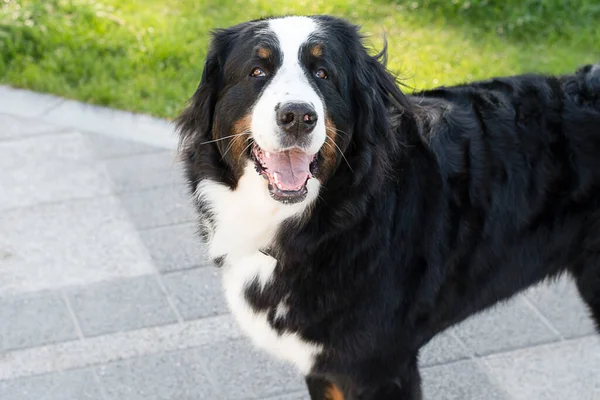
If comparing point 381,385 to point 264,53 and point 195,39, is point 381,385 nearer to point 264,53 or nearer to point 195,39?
point 264,53

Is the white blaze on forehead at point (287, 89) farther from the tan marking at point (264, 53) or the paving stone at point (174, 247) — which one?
the paving stone at point (174, 247)

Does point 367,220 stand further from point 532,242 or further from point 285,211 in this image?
point 532,242

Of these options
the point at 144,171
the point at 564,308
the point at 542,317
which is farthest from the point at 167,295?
the point at 564,308

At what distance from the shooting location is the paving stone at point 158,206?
176 inches

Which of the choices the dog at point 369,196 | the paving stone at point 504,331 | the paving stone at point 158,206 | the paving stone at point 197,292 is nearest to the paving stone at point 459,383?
the paving stone at point 504,331

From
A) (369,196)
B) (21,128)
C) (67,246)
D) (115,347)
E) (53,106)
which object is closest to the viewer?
(369,196)

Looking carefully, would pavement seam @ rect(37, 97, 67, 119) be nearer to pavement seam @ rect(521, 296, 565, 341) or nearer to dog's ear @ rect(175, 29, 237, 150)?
dog's ear @ rect(175, 29, 237, 150)

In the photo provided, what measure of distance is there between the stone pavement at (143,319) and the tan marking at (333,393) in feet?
1.28

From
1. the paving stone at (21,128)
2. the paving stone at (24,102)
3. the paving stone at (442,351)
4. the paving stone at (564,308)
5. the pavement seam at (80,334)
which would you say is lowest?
the paving stone at (24,102)

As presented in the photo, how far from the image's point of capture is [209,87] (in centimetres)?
283

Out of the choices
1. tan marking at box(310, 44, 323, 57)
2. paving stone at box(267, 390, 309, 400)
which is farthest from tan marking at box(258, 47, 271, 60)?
paving stone at box(267, 390, 309, 400)

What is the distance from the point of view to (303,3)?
6566 millimetres

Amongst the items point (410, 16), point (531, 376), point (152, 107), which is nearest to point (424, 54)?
point (410, 16)

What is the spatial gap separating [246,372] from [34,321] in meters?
0.96
